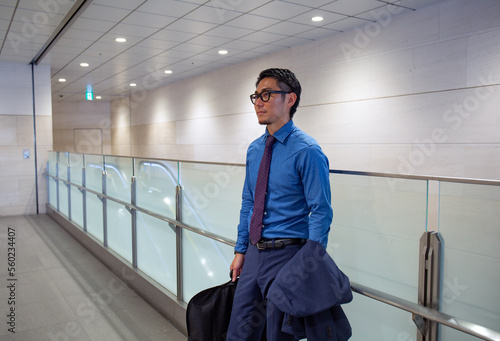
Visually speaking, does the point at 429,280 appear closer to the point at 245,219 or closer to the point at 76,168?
the point at 245,219

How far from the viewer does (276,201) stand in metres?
1.87

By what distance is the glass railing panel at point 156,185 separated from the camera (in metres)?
3.54

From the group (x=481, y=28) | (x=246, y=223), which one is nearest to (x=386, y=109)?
(x=481, y=28)

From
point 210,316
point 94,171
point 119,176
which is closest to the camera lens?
point 210,316

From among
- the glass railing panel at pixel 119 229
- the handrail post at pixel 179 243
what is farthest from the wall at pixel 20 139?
the handrail post at pixel 179 243

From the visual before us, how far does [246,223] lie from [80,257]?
4.15 metres

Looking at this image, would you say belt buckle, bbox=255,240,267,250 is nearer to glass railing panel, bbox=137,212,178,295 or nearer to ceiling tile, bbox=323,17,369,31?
glass railing panel, bbox=137,212,178,295

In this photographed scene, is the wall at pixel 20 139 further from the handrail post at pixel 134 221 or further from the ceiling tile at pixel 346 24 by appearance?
the ceiling tile at pixel 346 24

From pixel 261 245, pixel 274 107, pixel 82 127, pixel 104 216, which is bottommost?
pixel 104 216

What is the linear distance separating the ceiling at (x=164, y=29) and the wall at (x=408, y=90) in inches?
12.5

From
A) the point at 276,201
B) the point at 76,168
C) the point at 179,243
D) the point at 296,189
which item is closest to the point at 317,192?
the point at 296,189

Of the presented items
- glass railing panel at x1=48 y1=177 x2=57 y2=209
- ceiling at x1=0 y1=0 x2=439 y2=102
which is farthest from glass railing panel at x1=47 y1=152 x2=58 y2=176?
ceiling at x1=0 y1=0 x2=439 y2=102

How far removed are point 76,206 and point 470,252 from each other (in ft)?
21.2

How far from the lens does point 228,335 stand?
6.47 feet
